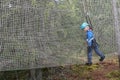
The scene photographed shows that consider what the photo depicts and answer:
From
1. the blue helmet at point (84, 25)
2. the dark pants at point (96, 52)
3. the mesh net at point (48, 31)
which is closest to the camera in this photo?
the mesh net at point (48, 31)

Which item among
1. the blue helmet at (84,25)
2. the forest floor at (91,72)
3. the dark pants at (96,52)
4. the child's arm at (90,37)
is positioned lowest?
the forest floor at (91,72)

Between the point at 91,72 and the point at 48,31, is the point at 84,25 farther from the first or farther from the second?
the point at 91,72

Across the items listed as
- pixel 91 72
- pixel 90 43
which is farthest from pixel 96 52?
pixel 91 72

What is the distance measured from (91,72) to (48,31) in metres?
1.81

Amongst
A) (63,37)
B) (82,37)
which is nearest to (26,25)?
(63,37)

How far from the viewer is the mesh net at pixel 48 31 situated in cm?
452

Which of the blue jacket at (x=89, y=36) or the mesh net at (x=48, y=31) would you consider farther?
the blue jacket at (x=89, y=36)

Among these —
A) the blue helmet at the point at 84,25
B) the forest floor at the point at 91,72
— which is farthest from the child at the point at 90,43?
the forest floor at the point at 91,72

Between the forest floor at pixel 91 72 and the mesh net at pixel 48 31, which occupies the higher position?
the mesh net at pixel 48 31

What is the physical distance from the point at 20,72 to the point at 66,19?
5.59 ft

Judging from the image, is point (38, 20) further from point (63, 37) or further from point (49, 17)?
point (63, 37)

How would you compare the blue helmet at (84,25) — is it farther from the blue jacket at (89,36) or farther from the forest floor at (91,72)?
the forest floor at (91,72)

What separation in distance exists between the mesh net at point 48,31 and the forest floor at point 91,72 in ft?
2.73

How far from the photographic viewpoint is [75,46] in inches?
193
